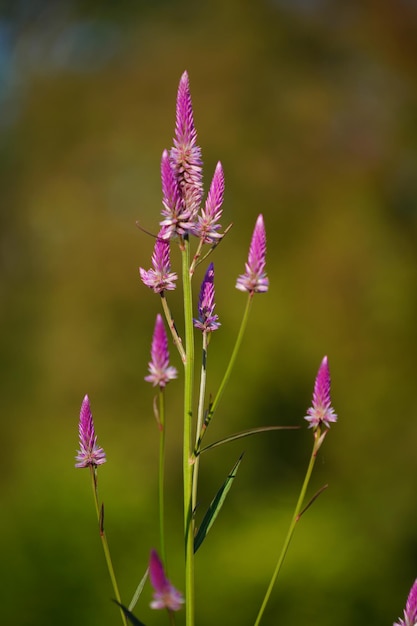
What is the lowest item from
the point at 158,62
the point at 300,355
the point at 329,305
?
the point at 300,355

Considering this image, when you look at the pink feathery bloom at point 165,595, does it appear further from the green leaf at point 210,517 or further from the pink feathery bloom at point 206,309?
the pink feathery bloom at point 206,309

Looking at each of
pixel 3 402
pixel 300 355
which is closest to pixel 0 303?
pixel 3 402

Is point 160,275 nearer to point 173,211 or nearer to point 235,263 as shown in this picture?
point 173,211

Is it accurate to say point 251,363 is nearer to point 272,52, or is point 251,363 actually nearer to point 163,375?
point 272,52

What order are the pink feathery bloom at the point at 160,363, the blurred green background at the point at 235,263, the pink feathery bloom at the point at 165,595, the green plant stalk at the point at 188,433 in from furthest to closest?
the blurred green background at the point at 235,263 < the green plant stalk at the point at 188,433 < the pink feathery bloom at the point at 160,363 < the pink feathery bloom at the point at 165,595

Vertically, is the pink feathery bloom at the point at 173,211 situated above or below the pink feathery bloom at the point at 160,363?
above

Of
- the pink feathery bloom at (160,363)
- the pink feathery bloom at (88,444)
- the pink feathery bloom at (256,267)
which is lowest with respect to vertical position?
the pink feathery bloom at (88,444)

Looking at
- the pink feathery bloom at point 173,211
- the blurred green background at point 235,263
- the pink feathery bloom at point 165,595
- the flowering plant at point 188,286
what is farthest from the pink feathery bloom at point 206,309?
the blurred green background at point 235,263

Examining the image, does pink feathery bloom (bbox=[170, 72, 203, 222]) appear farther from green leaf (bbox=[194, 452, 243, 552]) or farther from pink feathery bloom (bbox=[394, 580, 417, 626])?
pink feathery bloom (bbox=[394, 580, 417, 626])
